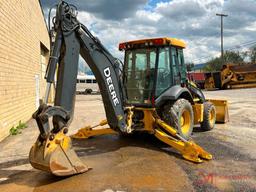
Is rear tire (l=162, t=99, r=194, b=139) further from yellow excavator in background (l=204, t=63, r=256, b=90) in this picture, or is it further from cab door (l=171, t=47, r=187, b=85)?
yellow excavator in background (l=204, t=63, r=256, b=90)

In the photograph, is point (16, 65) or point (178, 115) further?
point (16, 65)

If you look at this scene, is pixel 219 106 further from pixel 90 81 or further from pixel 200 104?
pixel 90 81

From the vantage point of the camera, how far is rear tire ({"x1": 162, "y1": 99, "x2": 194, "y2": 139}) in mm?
7844

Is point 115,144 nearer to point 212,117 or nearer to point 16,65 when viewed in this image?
point 212,117

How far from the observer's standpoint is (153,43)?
8.08 meters

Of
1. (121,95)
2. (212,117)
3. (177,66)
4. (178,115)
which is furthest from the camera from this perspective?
(212,117)

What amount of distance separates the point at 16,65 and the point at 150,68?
5107mm

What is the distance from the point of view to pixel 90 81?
42812 millimetres

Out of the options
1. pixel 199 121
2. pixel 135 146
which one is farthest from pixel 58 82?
pixel 199 121

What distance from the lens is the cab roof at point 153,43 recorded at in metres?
8.01

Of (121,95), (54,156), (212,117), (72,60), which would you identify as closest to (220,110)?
(212,117)

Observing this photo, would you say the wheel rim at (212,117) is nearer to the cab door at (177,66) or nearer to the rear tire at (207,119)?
the rear tire at (207,119)

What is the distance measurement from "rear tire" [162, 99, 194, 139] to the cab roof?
1.43 metres

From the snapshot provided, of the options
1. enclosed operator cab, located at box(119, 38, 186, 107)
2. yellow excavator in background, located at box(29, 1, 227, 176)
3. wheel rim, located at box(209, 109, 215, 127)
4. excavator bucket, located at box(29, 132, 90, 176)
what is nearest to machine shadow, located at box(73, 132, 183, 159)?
yellow excavator in background, located at box(29, 1, 227, 176)
